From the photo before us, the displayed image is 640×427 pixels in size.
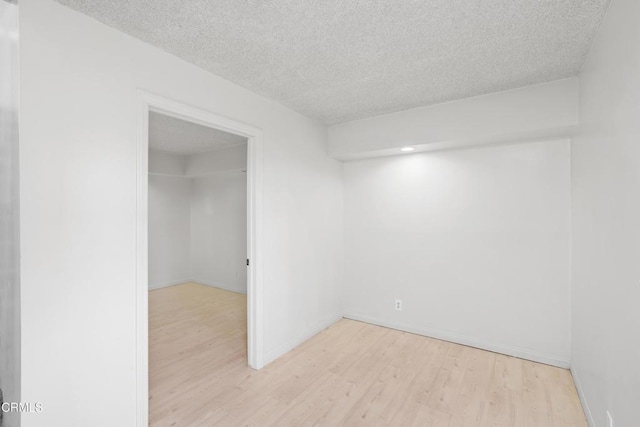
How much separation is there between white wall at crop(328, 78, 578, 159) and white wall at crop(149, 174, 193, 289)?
3.76m

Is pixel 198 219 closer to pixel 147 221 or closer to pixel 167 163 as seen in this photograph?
pixel 167 163

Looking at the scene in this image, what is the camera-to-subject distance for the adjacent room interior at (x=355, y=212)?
1.49 m

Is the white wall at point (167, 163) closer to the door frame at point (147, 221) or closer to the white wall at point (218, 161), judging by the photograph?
the white wall at point (218, 161)

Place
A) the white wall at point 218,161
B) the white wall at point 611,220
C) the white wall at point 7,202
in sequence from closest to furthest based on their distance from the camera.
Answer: the white wall at point 7,202
the white wall at point 611,220
the white wall at point 218,161

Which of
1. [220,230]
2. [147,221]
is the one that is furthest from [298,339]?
[220,230]

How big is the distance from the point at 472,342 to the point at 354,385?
59.9 inches

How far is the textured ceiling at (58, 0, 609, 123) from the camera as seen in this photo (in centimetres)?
157

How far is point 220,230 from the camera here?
568 centimetres

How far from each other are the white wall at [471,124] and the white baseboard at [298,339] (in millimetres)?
2103

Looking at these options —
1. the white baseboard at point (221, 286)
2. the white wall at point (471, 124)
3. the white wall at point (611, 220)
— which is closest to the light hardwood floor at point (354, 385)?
the white wall at point (611, 220)

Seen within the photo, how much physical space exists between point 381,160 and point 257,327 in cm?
242

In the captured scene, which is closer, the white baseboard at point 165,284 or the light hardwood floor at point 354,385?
the light hardwood floor at point 354,385

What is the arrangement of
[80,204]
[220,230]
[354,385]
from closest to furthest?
1. [80,204]
2. [354,385]
3. [220,230]

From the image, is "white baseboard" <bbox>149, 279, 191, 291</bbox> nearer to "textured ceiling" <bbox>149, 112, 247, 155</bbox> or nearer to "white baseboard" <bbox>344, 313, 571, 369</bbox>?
"textured ceiling" <bbox>149, 112, 247, 155</bbox>
